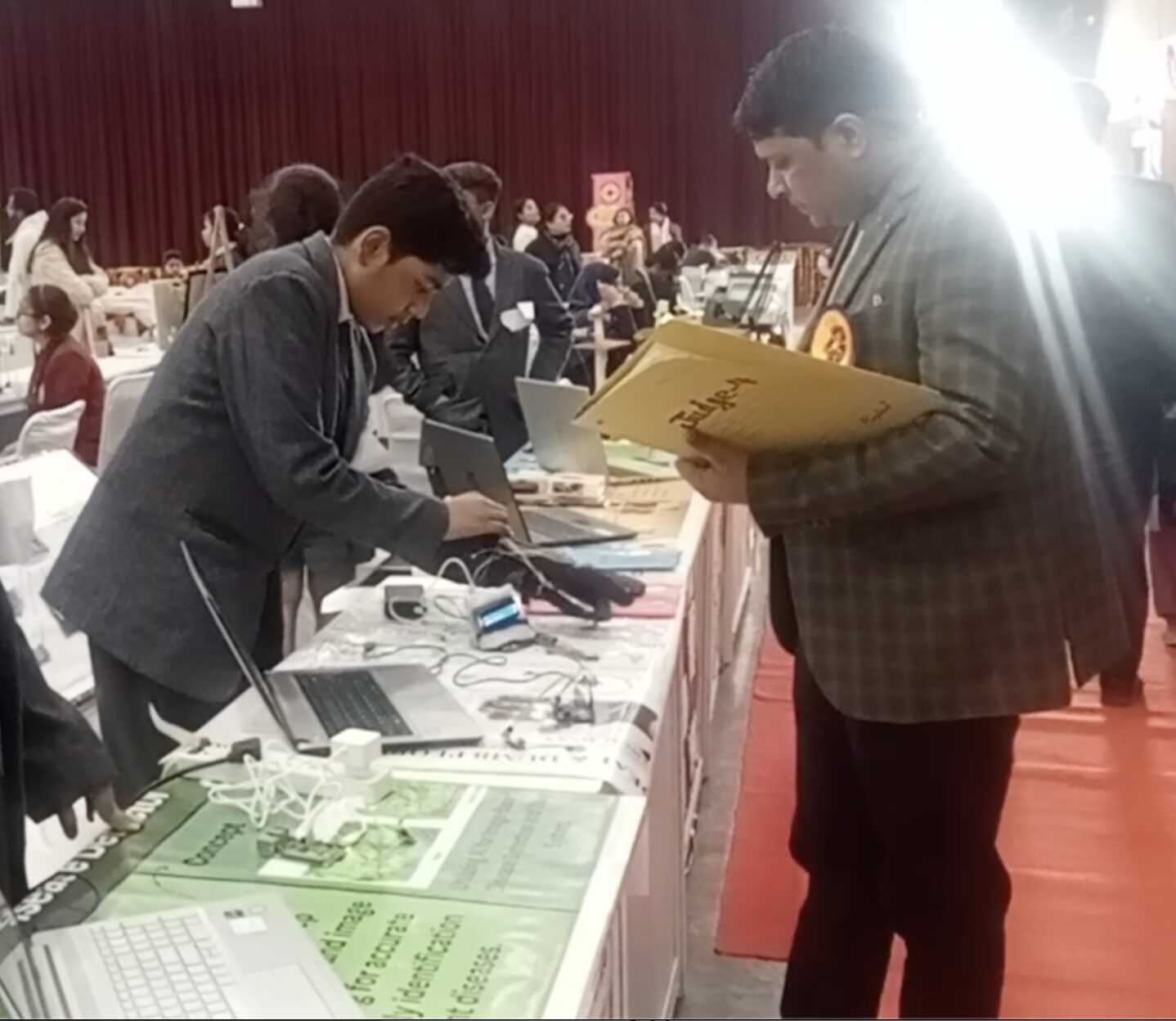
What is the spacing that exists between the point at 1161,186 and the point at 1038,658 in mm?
1752

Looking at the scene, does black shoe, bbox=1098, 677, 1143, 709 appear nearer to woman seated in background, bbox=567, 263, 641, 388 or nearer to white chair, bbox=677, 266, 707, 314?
woman seated in background, bbox=567, 263, 641, 388

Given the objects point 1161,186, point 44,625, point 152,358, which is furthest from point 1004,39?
point 44,625

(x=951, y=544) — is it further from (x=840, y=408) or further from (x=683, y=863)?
(x=683, y=863)

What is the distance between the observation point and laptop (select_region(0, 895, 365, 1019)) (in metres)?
1.00

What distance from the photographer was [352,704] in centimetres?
163

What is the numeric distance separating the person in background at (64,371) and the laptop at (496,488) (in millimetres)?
2193

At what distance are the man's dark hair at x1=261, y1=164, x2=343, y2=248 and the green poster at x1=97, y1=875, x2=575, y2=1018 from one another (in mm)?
1659

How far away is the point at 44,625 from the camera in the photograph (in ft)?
9.94

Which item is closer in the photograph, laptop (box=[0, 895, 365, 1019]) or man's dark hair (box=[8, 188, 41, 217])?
laptop (box=[0, 895, 365, 1019])

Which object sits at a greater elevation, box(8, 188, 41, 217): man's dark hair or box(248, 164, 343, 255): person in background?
box(248, 164, 343, 255): person in background

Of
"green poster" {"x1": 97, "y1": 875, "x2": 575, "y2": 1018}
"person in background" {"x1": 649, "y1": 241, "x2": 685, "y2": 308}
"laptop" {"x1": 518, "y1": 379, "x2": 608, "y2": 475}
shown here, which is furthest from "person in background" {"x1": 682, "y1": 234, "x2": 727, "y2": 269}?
"green poster" {"x1": 97, "y1": 875, "x2": 575, "y2": 1018}

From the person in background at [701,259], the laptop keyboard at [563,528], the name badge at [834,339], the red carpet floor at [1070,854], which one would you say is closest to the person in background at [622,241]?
the person in background at [701,259]

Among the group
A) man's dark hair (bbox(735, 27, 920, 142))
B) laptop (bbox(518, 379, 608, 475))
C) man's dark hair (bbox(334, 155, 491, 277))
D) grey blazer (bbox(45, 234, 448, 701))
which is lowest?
laptop (bbox(518, 379, 608, 475))

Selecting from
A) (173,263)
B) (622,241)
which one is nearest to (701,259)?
(622,241)
